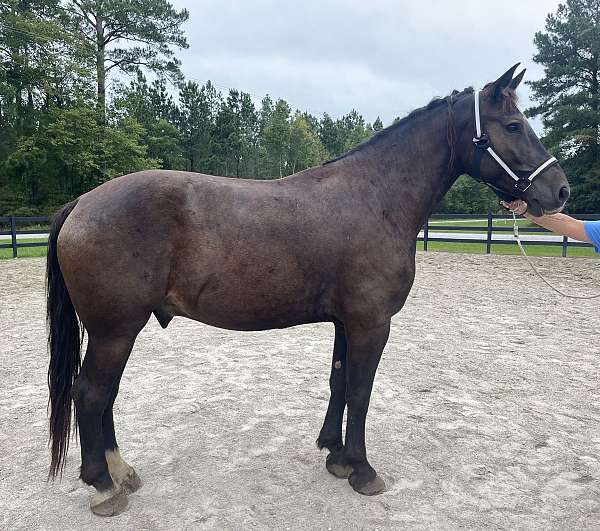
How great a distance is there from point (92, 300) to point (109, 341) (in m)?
0.24

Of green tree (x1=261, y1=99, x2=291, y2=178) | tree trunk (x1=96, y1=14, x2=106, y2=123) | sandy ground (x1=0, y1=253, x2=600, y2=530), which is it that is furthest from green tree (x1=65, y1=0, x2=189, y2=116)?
sandy ground (x1=0, y1=253, x2=600, y2=530)

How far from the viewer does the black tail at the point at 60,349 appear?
8.20 feet

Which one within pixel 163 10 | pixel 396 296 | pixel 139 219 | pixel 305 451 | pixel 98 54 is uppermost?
pixel 163 10

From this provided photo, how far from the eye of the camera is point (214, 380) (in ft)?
13.9

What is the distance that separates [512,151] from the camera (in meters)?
2.55

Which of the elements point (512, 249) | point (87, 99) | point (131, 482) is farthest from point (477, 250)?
point (87, 99)

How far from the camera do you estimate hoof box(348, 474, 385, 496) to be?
8.34ft

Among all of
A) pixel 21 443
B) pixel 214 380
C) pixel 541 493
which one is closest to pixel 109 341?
pixel 21 443

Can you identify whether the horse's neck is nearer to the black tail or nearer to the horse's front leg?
the horse's front leg

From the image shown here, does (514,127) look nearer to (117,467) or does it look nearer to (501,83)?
(501,83)

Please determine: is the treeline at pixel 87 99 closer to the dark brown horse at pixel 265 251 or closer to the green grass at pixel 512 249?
the green grass at pixel 512 249

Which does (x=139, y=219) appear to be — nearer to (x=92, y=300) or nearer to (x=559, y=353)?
(x=92, y=300)

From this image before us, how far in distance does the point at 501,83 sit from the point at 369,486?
250 centimetres

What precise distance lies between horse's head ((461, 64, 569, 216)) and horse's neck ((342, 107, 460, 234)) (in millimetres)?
206
